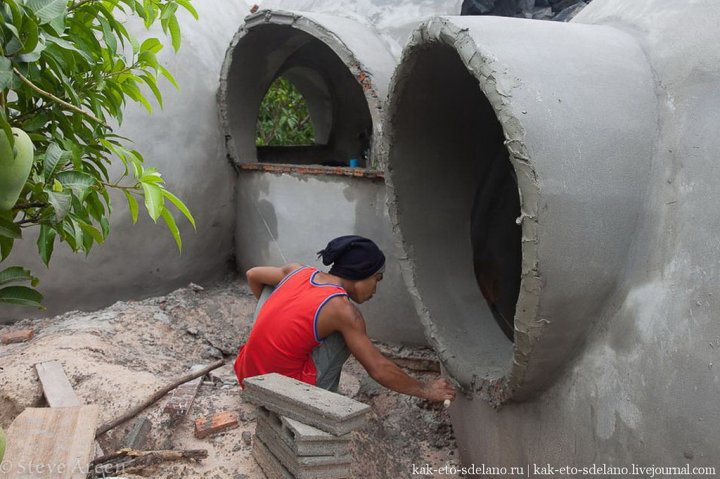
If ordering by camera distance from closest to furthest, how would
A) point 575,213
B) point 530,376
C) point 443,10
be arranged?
point 575,213, point 530,376, point 443,10

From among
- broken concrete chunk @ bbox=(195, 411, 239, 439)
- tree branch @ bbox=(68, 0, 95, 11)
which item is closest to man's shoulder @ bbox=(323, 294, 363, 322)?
broken concrete chunk @ bbox=(195, 411, 239, 439)

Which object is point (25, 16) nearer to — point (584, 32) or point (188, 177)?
point (584, 32)

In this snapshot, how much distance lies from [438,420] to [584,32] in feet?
7.37

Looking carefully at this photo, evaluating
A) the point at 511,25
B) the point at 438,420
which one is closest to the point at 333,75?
the point at 438,420

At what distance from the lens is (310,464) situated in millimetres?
2492

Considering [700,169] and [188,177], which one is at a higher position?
[700,169]

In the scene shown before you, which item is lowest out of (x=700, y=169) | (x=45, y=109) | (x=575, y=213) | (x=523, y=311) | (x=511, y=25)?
(x=523, y=311)

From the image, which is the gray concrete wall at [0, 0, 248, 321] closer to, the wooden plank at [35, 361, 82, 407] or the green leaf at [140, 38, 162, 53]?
the wooden plank at [35, 361, 82, 407]

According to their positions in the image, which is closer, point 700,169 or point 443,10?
point 700,169

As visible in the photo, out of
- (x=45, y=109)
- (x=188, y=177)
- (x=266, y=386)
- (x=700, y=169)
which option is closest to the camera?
(x=45, y=109)

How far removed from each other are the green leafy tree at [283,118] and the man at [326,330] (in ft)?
24.1

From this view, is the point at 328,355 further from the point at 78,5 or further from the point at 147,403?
the point at 78,5

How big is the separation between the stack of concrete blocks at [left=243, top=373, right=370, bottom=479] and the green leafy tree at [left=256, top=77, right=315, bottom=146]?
791cm

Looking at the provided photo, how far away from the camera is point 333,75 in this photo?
828 centimetres
